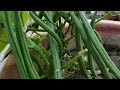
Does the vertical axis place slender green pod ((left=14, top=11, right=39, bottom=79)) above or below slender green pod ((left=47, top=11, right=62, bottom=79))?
above

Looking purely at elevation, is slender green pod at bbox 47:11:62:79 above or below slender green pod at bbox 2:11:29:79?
below

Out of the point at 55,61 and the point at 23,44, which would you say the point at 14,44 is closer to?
the point at 23,44

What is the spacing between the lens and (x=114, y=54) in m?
0.94

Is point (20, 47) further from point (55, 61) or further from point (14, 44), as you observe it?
point (55, 61)

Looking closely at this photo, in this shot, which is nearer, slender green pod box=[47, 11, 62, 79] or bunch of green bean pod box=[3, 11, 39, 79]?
bunch of green bean pod box=[3, 11, 39, 79]

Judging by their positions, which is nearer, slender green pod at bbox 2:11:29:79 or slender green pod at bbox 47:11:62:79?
slender green pod at bbox 2:11:29:79

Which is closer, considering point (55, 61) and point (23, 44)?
point (23, 44)

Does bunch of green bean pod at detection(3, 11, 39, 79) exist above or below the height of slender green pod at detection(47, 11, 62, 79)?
above

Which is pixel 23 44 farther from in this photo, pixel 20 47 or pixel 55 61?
pixel 55 61

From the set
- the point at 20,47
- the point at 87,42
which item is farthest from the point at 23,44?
the point at 87,42

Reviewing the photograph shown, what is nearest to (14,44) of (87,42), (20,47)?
(20,47)

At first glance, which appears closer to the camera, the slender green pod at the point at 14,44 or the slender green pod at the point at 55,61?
the slender green pod at the point at 14,44

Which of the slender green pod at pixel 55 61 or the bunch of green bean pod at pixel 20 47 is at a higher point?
the bunch of green bean pod at pixel 20 47
